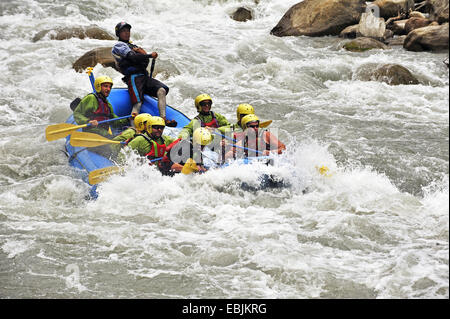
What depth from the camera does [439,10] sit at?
14000 mm

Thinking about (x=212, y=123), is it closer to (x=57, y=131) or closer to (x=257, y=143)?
(x=257, y=143)

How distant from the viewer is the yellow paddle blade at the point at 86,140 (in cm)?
690

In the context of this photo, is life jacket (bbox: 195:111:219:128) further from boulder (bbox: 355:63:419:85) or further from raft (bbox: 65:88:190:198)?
boulder (bbox: 355:63:419:85)

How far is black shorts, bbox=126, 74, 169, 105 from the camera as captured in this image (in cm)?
821

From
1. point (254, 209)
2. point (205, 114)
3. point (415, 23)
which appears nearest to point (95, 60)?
point (205, 114)

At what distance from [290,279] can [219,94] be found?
6.78 m

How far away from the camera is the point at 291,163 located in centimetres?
670

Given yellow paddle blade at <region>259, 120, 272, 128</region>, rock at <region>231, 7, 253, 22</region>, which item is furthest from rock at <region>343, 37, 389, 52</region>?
yellow paddle blade at <region>259, 120, 272, 128</region>

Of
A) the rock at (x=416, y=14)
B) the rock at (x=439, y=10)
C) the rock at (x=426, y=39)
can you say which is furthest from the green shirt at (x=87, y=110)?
the rock at (x=416, y=14)

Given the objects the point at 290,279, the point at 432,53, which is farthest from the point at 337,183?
the point at 432,53

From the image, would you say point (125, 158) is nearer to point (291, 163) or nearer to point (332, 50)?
point (291, 163)

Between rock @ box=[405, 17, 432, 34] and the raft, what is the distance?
329 inches

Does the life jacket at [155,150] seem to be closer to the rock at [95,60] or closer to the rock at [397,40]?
the rock at [95,60]
